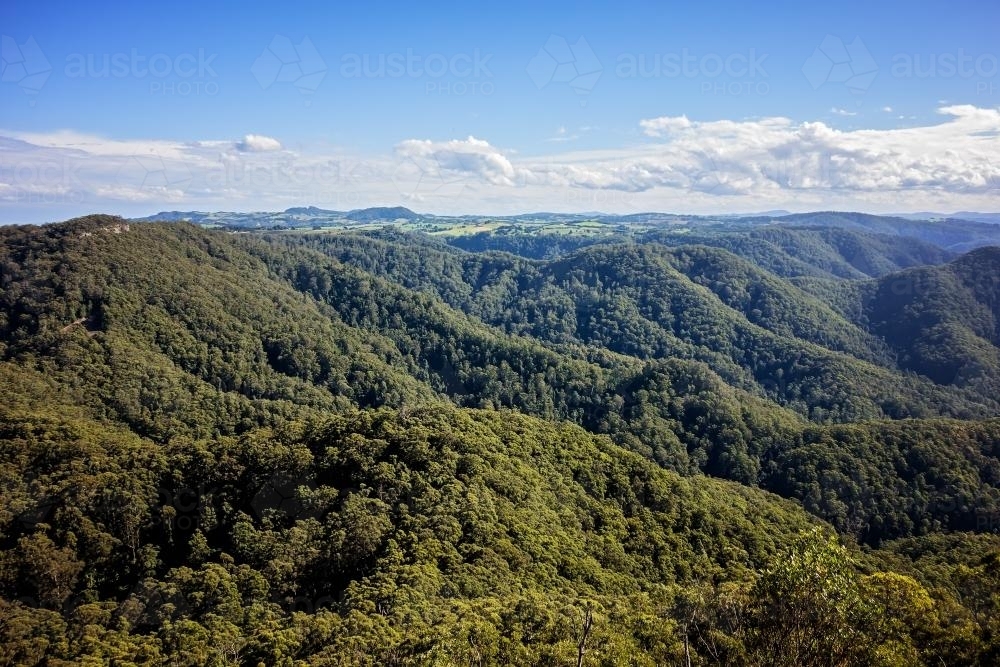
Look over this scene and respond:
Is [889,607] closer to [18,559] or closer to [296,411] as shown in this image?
[18,559]

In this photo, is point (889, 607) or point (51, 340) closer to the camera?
point (889, 607)

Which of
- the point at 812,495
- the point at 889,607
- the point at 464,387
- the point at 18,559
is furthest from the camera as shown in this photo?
the point at 464,387

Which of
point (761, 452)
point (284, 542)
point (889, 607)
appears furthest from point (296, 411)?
point (889, 607)

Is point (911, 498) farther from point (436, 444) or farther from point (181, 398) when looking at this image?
point (181, 398)

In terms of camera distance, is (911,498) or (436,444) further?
(911,498)

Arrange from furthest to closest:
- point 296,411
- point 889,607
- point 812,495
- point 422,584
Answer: point 296,411, point 812,495, point 422,584, point 889,607

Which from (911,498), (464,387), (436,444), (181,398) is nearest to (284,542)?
(436,444)

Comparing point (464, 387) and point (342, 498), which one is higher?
point (342, 498)

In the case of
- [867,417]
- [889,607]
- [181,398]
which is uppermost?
[889,607]

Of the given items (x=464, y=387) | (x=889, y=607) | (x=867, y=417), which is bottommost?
(x=867, y=417)

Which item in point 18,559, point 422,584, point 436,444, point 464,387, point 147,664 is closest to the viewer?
point 147,664
